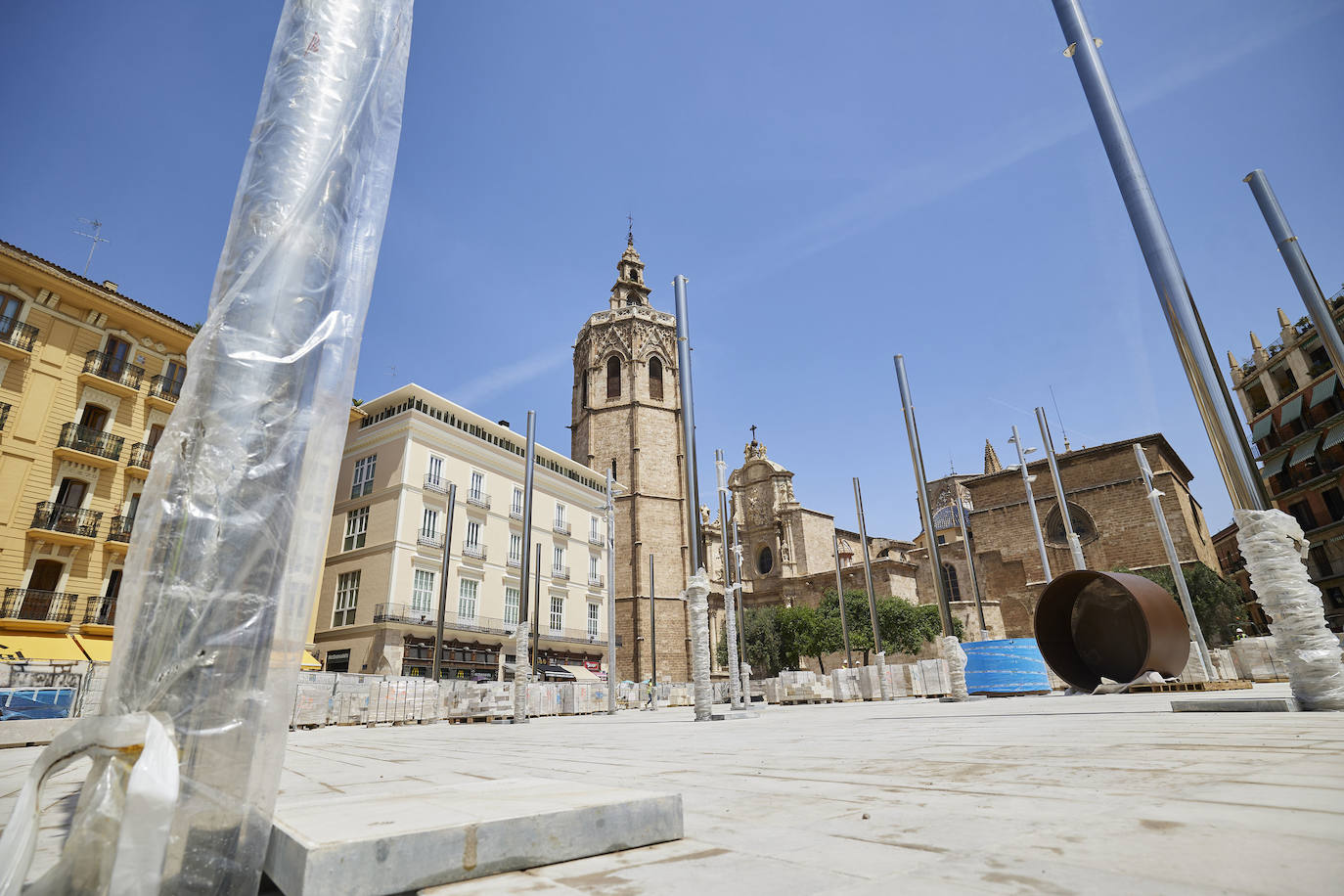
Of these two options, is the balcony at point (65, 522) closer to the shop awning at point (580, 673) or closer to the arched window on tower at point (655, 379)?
the shop awning at point (580, 673)

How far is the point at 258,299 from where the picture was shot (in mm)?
1845

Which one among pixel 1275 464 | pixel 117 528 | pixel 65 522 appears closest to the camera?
pixel 65 522

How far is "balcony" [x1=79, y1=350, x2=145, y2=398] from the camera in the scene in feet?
69.0

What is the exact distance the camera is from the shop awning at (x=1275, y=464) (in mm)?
37291

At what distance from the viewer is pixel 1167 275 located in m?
6.56

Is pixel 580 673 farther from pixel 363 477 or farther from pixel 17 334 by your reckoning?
pixel 17 334

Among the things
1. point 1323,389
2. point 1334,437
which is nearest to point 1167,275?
point 1334,437

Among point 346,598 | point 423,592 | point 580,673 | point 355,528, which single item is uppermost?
point 355,528

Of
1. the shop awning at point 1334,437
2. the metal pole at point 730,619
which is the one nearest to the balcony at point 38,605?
the metal pole at point 730,619

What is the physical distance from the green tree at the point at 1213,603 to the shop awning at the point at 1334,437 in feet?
27.1

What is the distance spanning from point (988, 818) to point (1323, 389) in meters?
45.0

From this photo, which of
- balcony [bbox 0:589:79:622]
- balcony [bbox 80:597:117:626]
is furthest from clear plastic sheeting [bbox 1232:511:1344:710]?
balcony [bbox 0:589:79:622]

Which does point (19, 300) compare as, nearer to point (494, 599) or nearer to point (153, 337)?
point (153, 337)

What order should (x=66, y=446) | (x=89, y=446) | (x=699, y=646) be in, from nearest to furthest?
1. (x=699, y=646)
2. (x=66, y=446)
3. (x=89, y=446)
